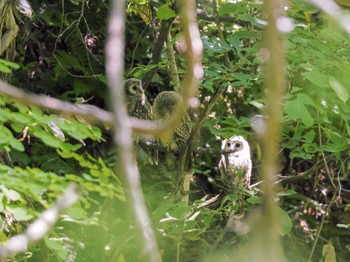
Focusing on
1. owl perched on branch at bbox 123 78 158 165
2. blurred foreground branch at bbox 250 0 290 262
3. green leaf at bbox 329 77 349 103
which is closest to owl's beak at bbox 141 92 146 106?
owl perched on branch at bbox 123 78 158 165

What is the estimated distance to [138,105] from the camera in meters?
4.77

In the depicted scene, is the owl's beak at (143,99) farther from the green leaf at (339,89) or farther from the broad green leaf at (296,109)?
the green leaf at (339,89)

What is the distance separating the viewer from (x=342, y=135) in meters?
3.48

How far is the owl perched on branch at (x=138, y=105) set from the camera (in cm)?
460

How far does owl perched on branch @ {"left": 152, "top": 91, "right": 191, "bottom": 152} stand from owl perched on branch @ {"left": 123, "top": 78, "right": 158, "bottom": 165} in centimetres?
7

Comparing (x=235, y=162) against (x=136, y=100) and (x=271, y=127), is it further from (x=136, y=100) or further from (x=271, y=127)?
(x=271, y=127)

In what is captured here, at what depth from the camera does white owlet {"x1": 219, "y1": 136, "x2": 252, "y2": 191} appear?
4.36 meters

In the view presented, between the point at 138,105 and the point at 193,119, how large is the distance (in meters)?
0.55

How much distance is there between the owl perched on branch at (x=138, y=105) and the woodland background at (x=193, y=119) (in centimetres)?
9

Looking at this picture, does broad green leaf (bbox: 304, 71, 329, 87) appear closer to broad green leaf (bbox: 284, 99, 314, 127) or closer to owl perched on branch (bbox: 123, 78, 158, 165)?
broad green leaf (bbox: 284, 99, 314, 127)

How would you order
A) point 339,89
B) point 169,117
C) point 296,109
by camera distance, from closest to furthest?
point 339,89
point 296,109
point 169,117

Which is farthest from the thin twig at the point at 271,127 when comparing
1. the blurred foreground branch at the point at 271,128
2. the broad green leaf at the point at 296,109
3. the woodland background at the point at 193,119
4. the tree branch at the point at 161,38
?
the tree branch at the point at 161,38

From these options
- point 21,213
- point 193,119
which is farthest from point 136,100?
point 21,213

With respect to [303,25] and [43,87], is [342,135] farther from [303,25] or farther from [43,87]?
[43,87]
